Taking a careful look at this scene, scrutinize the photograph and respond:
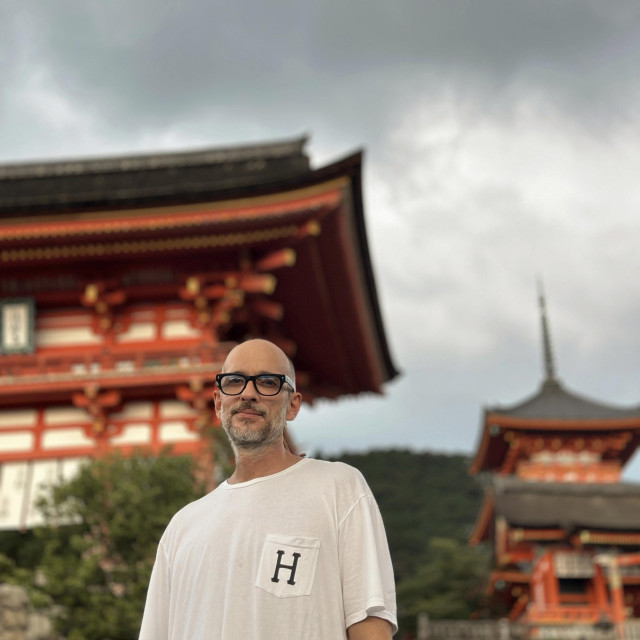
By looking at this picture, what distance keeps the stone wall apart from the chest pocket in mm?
9353

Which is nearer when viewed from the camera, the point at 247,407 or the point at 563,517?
the point at 247,407

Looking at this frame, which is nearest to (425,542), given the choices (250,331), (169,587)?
(250,331)

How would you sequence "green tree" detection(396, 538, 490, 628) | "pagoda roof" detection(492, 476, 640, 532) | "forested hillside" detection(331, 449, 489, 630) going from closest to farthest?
"pagoda roof" detection(492, 476, 640, 532)
"green tree" detection(396, 538, 490, 628)
"forested hillside" detection(331, 449, 489, 630)

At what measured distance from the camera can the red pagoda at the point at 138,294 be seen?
47.8 feet

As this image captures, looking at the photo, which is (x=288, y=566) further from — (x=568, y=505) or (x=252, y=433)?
(x=568, y=505)

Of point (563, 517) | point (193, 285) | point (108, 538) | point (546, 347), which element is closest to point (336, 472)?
point (108, 538)

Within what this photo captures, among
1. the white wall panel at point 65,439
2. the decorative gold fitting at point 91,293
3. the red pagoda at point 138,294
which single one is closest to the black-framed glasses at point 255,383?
the red pagoda at point 138,294

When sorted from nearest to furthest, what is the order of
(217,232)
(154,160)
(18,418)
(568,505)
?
(217,232) → (18,418) → (154,160) → (568,505)

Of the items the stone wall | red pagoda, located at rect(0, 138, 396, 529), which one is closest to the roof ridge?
red pagoda, located at rect(0, 138, 396, 529)

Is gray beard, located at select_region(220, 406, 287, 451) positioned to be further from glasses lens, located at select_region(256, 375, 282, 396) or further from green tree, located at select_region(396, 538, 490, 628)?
green tree, located at select_region(396, 538, 490, 628)

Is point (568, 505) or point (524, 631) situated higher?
point (568, 505)

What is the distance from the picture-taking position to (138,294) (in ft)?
51.7

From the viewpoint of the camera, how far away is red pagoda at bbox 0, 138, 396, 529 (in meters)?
14.6

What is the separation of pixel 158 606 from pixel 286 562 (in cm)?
62
